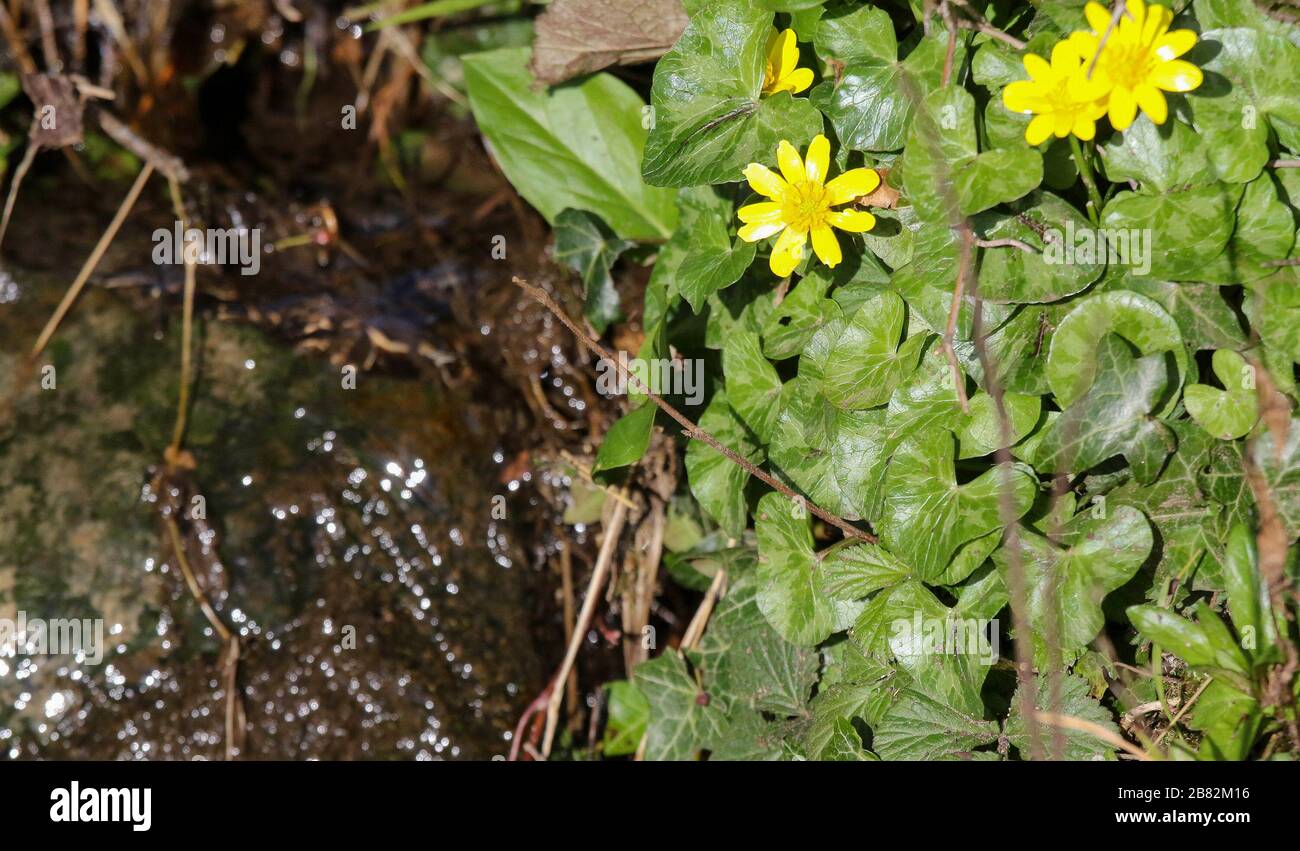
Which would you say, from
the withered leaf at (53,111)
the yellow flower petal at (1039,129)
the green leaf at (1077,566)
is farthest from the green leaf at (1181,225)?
the withered leaf at (53,111)

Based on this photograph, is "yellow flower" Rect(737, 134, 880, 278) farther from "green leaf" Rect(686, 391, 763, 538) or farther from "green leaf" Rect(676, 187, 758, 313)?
"green leaf" Rect(686, 391, 763, 538)

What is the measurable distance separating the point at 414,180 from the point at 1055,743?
2.98 m

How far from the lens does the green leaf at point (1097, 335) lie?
6.27 ft

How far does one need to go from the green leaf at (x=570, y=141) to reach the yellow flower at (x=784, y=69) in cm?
64

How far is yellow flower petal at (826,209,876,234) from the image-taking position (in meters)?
2.03

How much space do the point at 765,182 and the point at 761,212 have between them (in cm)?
6

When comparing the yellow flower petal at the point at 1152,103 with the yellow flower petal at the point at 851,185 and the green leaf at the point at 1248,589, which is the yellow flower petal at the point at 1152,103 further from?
the green leaf at the point at 1248,589

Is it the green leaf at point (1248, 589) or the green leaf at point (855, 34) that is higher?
the green leaf at point (855, 34)

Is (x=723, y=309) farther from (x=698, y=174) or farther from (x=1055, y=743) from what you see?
(x=1055, y=743)

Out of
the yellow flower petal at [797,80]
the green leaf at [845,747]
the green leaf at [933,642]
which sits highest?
the yellow flower petal at [797,80]

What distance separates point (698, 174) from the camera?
221cm

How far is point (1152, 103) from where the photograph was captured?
1.76 metres

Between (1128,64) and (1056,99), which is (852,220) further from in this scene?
(1128,64)

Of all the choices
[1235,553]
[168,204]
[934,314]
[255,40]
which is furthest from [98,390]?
[1235,553]
